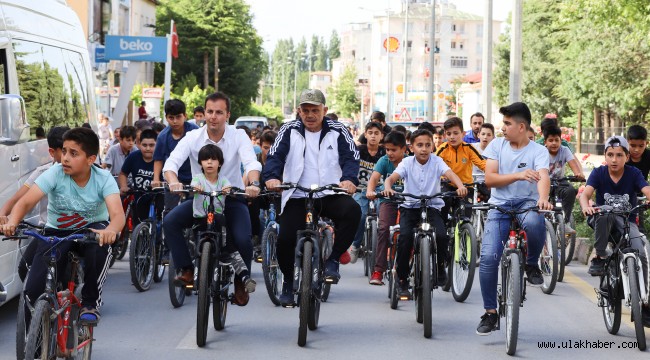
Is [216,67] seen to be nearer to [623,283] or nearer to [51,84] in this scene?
[51,84]

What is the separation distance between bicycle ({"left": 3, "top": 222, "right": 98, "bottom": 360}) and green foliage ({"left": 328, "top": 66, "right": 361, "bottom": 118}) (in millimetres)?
125337

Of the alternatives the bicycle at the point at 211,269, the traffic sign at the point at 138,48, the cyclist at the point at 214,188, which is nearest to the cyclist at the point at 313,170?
the cyclist at the point at 214,188

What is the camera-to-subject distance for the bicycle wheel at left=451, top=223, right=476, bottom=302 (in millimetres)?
11031

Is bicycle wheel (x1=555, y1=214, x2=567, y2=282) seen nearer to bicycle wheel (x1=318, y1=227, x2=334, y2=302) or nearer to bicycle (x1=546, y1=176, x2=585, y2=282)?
bicycle (x1=546, y1=176, x2=585, y2=282)

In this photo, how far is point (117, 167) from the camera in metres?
14.2

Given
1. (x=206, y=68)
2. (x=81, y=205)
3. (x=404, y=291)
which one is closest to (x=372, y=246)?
(x=404, y=291)

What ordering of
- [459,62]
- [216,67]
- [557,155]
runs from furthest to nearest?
[459,62]
[216,67]
[557,155]

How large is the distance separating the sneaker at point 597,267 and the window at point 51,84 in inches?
190

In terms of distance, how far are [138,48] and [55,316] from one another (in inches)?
1091

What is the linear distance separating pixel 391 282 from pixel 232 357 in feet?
9.54

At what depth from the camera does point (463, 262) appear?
11.3 meters

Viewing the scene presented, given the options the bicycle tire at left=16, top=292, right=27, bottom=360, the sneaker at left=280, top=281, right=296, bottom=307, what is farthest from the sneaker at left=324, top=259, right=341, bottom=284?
the bicycle tire at left=16, top=292, right=27, bottom=360

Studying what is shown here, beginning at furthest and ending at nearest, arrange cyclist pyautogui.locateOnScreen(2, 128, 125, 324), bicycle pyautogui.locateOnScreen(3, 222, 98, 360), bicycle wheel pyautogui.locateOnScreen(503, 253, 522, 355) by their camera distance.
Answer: bicycle wheel pyautogui.locateOnScreen(503, 253, 522, 355) → cyclist pyautogui.locateOnScreen(2, 128, 125, 324) → bicycle pyautogui.locateOnScreen(3, 222, 98, 360)

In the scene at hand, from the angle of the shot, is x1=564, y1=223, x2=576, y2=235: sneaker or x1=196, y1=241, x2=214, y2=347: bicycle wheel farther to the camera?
x1=564, y1=223, x2=576, y2=235: sneaker
